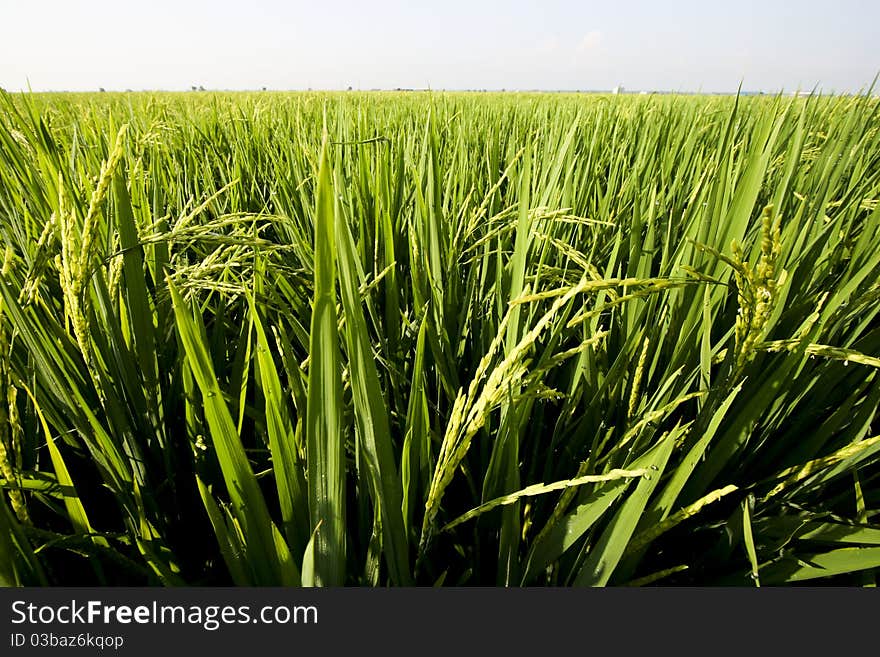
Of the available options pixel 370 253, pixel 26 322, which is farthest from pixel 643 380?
pixel 26 322

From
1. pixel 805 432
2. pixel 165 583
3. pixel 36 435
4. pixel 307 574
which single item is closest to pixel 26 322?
pixel 36 435

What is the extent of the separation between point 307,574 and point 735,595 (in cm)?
44

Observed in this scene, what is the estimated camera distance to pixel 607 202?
1168 mm

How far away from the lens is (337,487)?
43cm

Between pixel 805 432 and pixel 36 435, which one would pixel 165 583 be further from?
pixel 805 432

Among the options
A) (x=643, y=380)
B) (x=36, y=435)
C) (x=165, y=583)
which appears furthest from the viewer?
(x=643, y=380)

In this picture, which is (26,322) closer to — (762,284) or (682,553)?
(762,284)

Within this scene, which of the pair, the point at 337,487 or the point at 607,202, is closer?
the point at 337,487

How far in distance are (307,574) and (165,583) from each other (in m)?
0.21

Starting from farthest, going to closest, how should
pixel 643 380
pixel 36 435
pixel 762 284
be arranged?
pixel 643 380
pixel 36 435
pixel 762 284

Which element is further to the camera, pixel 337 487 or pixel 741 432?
pixel 741 432

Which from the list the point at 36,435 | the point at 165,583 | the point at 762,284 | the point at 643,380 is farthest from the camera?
the point at 643,380

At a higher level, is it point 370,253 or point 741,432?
point 370,253

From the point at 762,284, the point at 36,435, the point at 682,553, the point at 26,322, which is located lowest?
the point at 682,553
